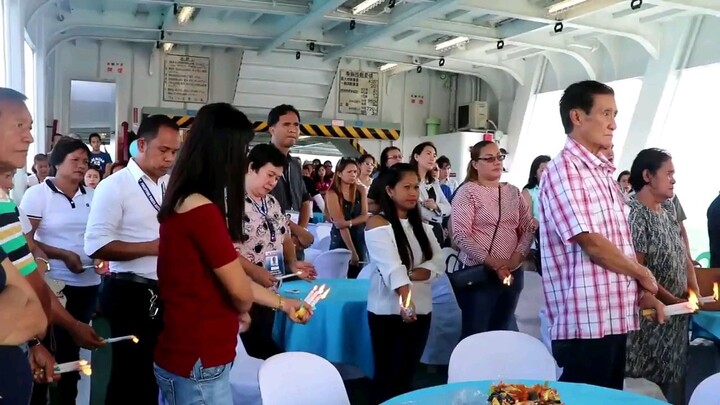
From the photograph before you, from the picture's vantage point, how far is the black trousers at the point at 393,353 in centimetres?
344

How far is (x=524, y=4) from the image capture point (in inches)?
316

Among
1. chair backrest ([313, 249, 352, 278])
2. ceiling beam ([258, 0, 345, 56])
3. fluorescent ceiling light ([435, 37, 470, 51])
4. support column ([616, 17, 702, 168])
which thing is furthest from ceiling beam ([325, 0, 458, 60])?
chair backrest ([313, 249, 352, 278])

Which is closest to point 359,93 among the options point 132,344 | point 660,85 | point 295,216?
point 660,85

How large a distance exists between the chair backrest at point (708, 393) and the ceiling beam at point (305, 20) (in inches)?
239

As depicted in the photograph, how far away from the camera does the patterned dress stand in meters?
3.28

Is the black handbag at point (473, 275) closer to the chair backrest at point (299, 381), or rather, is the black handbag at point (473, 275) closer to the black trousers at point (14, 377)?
the chair backrest at point (299, 381)

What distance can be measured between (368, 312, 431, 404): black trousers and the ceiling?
480 centimetres

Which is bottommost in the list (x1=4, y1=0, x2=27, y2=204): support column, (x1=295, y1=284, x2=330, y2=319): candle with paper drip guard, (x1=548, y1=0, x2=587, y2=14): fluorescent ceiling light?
(x1=295, y1=284, x2=330, y2=319): candle with paper drip guard

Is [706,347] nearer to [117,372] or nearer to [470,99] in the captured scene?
[117,372]

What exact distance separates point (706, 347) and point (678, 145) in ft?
17.5

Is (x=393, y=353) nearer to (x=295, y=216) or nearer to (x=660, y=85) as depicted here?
(x=295, y=216)

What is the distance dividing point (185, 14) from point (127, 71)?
284 centimetres

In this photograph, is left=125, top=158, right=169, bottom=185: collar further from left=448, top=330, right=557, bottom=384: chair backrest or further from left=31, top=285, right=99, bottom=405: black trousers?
left=448, top=330, right=557, bottom=384: chair backrest

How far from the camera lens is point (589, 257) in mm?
2561
